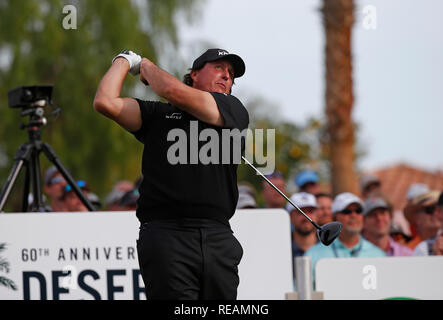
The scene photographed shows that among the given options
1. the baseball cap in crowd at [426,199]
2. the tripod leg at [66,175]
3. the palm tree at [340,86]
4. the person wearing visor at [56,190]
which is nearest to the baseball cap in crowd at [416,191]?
the baseball cap in crowd at [426,199]

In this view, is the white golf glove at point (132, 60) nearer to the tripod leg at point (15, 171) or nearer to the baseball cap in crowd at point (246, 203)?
the tripod leg at point (15, 171)

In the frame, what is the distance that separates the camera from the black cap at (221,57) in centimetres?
422

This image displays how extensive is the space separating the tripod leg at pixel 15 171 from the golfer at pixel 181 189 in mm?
1931

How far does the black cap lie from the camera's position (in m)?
4.22

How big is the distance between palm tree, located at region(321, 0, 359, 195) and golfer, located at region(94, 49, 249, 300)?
7249 millimetres

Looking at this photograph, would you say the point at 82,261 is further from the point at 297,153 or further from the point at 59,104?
the point at 297,153

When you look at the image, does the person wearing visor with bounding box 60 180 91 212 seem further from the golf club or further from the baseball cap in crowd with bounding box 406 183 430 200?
the baseball cap in crowd with bounding box 406 183 430 200

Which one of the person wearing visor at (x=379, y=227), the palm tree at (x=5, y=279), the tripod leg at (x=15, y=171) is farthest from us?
the person wearing visor at (x=379, y=227)

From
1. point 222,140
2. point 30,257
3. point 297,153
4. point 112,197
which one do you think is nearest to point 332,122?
point 112,197

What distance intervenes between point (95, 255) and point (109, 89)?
1679 mm

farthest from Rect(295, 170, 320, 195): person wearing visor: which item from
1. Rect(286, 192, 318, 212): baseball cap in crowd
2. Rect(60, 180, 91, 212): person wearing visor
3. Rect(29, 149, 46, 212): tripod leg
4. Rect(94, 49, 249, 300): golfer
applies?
Rect(94, 49, 249, 300): golfer

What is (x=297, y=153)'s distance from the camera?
16812 mm

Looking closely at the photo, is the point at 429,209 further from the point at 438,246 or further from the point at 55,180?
the point at 55,180
